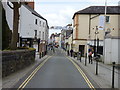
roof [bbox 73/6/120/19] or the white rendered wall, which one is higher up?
roof [bbox 73/6/120/19]

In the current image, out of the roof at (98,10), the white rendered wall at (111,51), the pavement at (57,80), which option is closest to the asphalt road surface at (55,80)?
the pavement at (57,80)

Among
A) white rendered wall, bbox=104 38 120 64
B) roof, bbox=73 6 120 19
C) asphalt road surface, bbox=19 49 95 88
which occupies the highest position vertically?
roof, bbox=73 6 120 19

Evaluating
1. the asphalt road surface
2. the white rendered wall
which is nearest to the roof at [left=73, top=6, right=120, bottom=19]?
the white rendered wall

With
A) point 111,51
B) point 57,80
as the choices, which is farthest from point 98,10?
point 57,80

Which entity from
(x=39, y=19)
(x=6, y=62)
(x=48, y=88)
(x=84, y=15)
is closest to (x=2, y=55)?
(x=6, y=62)

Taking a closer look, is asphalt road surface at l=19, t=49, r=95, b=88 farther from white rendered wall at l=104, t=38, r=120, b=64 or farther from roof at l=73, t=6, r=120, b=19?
roof at l=73, t=6, r=120, b=19

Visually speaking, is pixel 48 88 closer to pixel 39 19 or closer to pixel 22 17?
pixel 22 17

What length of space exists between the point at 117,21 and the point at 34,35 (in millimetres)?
19327

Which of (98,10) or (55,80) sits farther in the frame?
(98,10)

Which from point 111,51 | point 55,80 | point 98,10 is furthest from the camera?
point 98,10

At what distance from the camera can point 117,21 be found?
44.4 metres

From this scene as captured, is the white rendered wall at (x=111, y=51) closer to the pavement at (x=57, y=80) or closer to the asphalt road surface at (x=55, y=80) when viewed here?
the asphalt road surface at (x=55, y=80)

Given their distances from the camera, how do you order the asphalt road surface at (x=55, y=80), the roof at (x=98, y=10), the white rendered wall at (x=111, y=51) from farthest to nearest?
1. the roof at (x=98, y=10)
2. the white rendered wall at (x=111, y=51)
3. the asphalt road surface at (x=55, y=80)

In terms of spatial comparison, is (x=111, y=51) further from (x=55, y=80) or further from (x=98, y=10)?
(x=98, y=10)
